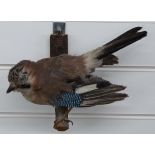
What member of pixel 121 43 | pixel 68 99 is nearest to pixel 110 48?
pixel 121 43

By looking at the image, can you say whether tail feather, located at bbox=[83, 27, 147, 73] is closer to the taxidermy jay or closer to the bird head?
the taxidermy jay

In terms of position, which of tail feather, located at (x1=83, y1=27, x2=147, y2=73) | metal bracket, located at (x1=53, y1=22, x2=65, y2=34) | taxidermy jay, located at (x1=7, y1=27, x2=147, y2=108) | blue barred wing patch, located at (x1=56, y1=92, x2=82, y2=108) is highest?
metal bracket, located at (x1=53, y1=22, x2=65, y2=34)

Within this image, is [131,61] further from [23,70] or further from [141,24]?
[23,70]

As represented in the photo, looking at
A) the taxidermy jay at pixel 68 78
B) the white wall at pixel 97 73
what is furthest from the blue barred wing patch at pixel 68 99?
the white wall at pixel 97 73

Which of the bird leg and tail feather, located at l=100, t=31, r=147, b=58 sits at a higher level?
tail feather, located at l=100, t=31, r=147, b=58

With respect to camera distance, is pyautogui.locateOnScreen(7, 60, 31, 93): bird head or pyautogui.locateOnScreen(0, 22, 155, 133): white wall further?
pyautogui.locateOnScreen(0, 22, 155, 133): white wall

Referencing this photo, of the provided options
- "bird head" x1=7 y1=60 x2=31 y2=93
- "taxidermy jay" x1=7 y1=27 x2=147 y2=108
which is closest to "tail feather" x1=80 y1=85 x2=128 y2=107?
"taxidermy jay" x1=7 y1=27 x2=147 y2=108

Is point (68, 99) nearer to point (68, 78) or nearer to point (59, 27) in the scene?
point (68, 78)
